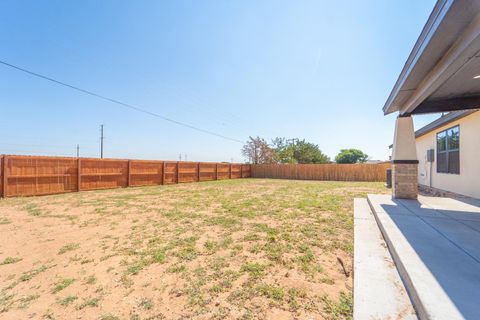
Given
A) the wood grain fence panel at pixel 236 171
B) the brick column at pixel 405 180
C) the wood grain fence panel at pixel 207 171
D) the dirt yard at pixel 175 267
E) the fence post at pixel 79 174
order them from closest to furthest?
the dirt yard at pixel 175 267 < the brick column at pixel 405 180 < the fence post at pixel 79 174 < the wood grain fence panel at pixel 207 171 < the wood grain fence panel at pixel 236 171

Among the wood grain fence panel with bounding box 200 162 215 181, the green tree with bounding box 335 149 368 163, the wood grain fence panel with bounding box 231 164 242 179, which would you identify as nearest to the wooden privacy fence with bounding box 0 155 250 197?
the wood grain fence panel with bounding box 200 162 215 181

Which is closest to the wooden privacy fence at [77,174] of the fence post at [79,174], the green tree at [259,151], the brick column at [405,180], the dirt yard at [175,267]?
the fence post at [79,174]

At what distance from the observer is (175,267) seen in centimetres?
241

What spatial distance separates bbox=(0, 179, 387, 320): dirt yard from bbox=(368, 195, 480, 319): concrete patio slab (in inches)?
21.1

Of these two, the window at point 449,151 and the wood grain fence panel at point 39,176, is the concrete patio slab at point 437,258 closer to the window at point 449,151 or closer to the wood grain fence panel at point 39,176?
the window at point 449,151

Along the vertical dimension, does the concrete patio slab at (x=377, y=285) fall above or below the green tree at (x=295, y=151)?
below

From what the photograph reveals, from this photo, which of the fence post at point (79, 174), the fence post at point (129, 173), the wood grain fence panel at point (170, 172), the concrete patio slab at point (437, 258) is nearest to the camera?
the concrete patio slab at point (437, 258)

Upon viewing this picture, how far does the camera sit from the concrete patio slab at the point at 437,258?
1.41m

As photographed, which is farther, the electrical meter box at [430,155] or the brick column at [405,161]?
the electrical meter box at [430,155]

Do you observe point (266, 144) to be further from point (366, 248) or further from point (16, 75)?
point (366, 248)

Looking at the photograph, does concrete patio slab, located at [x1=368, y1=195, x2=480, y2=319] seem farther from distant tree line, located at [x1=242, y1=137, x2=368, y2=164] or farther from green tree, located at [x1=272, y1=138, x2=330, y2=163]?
distant tree line, located at [x1=242, y1=137, x2=368, y2=164]

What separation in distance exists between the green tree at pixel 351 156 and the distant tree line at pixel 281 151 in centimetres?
1991

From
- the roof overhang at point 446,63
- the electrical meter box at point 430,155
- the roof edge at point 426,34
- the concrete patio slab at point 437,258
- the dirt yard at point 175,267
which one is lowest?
the dirt yard at point 175,267

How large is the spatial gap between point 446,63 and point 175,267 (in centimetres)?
448
